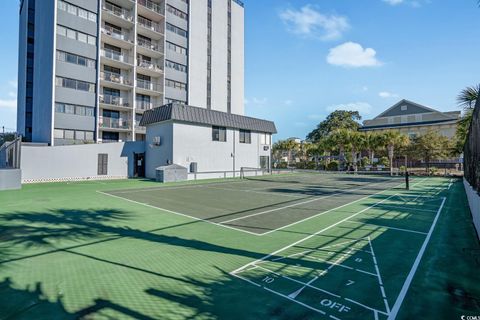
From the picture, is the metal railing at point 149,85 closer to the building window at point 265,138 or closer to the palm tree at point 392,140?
the building window at point 265,138

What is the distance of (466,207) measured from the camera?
11969 mm

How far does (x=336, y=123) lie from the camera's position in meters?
69.9

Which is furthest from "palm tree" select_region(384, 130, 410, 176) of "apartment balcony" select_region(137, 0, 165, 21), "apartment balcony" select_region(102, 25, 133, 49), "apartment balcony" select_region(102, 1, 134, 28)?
"apartment balcony" select_region(102, 1, 134, 28)

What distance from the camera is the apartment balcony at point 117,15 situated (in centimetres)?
3109

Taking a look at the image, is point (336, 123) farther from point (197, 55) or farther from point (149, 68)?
point (149, 68)

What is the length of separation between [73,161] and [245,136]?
1791 cm

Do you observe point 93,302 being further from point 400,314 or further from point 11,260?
point 400,314

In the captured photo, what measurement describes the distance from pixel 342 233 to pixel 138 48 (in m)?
35.4

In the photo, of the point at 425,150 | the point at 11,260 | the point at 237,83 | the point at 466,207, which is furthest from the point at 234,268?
the point at 237,83

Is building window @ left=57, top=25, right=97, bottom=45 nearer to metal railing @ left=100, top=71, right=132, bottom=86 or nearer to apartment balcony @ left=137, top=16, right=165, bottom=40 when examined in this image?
metal railing @ left=100, top=71, right=132, bottom=86

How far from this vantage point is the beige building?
49.9 metres

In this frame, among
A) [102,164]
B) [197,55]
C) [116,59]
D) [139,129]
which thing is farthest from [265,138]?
[116,59]

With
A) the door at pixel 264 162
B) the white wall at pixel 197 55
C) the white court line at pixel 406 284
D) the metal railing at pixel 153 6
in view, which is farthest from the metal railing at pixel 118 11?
the white court line at pixel 406 284

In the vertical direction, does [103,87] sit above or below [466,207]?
above
